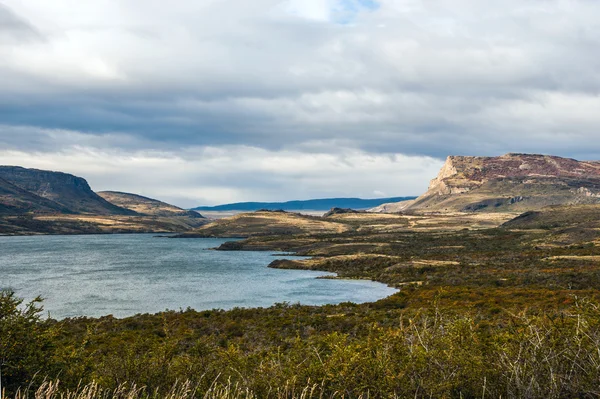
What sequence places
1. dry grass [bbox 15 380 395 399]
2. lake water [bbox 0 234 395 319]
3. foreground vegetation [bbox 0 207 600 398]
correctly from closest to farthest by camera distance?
1. dry grass [bbox 15 380 395 399]
2. foreground vegetation [bbox 0 207 600 398]
3. lake water [bbox 0 234 395 319]

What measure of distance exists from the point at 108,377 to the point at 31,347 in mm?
2548

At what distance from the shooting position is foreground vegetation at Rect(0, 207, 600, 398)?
12516 mm

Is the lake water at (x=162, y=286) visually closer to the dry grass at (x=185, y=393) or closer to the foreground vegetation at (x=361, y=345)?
the foreground vegetation at (x=361, y=345)

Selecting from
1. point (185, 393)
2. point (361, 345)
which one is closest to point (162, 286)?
point (361, 345)

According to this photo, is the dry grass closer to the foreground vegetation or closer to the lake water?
the foreground vegetation

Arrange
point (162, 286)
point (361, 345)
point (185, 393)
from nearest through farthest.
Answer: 1. point (185, 393)
2. point (361, 345)
3. point (162, 286)

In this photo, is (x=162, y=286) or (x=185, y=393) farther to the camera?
(x=162, y=286)

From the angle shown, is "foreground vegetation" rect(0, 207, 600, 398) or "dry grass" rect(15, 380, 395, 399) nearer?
"dry grass" rect(15, 380, 395, 399)

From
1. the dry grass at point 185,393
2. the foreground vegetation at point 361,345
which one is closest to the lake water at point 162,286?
the foreground vegetation at point 361,345

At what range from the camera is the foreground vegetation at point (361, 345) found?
12516mm

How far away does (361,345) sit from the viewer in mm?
14891

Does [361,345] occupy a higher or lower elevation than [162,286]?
higher

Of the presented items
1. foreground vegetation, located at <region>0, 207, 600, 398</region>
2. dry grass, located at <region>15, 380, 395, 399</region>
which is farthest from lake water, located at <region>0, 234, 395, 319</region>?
dry grass, located at <region>15, 380, 395, 399</region>

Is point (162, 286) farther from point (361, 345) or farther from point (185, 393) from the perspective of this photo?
point (185, 393)
